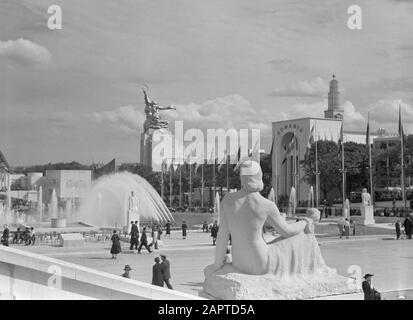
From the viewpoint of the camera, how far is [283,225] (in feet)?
31.3

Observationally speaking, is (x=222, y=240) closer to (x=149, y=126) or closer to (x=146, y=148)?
(x=146, y=148)

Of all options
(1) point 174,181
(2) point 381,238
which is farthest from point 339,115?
(2) point 381,238

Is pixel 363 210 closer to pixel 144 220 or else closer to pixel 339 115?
pixel 144 220

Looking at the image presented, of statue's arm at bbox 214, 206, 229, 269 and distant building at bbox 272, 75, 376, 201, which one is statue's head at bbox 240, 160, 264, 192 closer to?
statue's arm at bbox 214, 206, 229, 269

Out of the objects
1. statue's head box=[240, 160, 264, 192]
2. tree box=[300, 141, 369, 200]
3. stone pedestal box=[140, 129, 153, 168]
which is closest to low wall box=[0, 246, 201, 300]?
statue's head box=[240, 160, 264, 192]

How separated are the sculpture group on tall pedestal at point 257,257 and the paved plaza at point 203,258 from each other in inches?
124

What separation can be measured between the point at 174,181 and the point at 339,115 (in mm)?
27593

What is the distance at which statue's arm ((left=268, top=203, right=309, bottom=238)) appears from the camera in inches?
367

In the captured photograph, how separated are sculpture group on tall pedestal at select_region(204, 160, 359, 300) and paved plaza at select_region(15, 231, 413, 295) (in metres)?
3.15

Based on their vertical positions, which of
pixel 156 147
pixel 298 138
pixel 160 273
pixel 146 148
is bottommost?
pixel 160 273

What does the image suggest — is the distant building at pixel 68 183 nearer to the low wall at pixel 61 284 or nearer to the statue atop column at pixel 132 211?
the statue atop column at pixel 132 211

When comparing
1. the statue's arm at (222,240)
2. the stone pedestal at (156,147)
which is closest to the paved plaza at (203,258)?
the statue's arm at (222,240)

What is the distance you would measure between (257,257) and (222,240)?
69cm

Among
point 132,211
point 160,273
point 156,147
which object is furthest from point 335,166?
point 160,273
